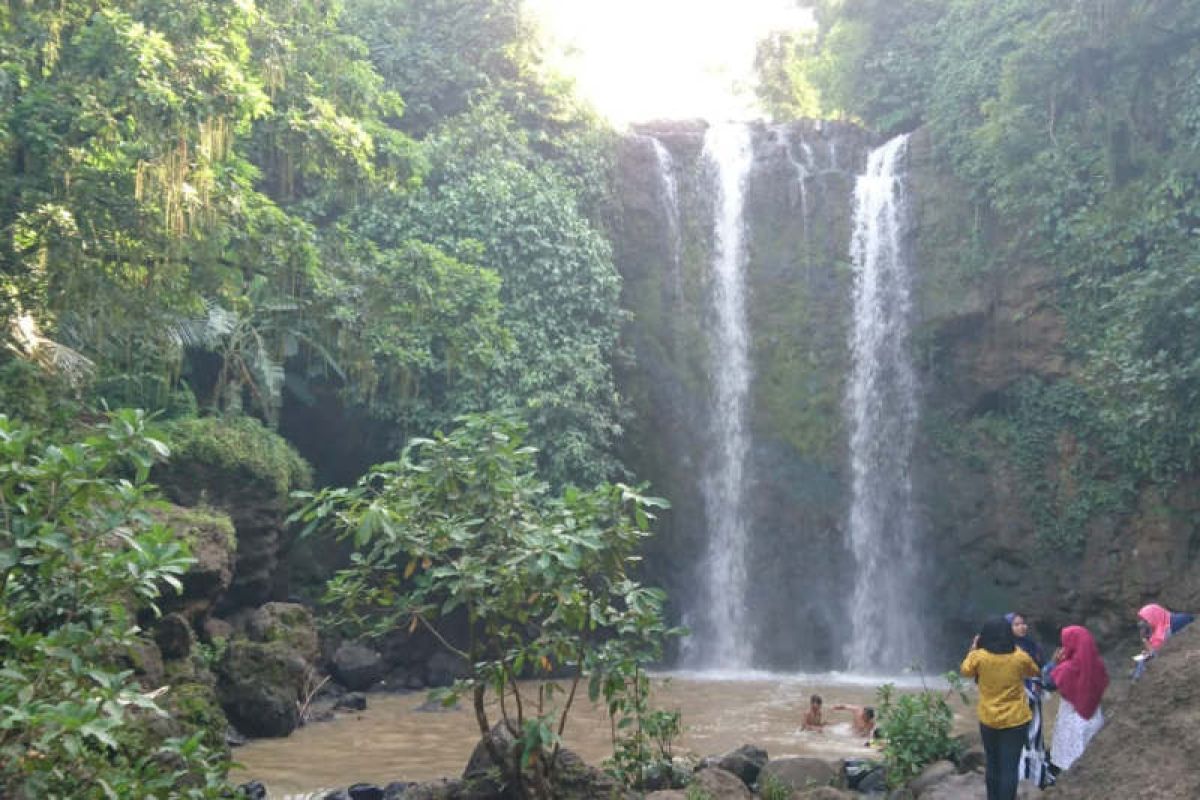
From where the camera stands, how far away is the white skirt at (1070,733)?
712 centimetres

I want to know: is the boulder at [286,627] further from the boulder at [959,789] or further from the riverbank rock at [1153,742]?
the riverbank rock at [1153,742]

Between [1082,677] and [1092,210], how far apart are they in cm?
1251

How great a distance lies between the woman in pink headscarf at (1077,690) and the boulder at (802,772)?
7.96 ft

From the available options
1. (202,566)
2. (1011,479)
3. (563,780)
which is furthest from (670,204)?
(563,780)

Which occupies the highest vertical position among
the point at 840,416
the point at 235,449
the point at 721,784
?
the point at 840,416

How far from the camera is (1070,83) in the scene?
18359mm

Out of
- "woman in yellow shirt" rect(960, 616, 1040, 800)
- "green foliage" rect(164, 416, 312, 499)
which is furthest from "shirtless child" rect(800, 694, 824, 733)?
"green foliage" rect(164, 416, 312, 499)

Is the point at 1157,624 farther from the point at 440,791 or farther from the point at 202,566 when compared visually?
the point at 202,566

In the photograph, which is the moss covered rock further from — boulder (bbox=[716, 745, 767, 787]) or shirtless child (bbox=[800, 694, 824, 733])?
boulder (bbox=[716, 745, 767, 787])

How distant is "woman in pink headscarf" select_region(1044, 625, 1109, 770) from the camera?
23.3 ft

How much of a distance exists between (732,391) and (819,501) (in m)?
2.59

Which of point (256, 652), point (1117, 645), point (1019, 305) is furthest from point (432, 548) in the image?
point (1019, 305)

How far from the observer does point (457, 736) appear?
1293 cm

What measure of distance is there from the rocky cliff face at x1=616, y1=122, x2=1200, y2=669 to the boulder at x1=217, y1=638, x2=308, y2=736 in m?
8.22
